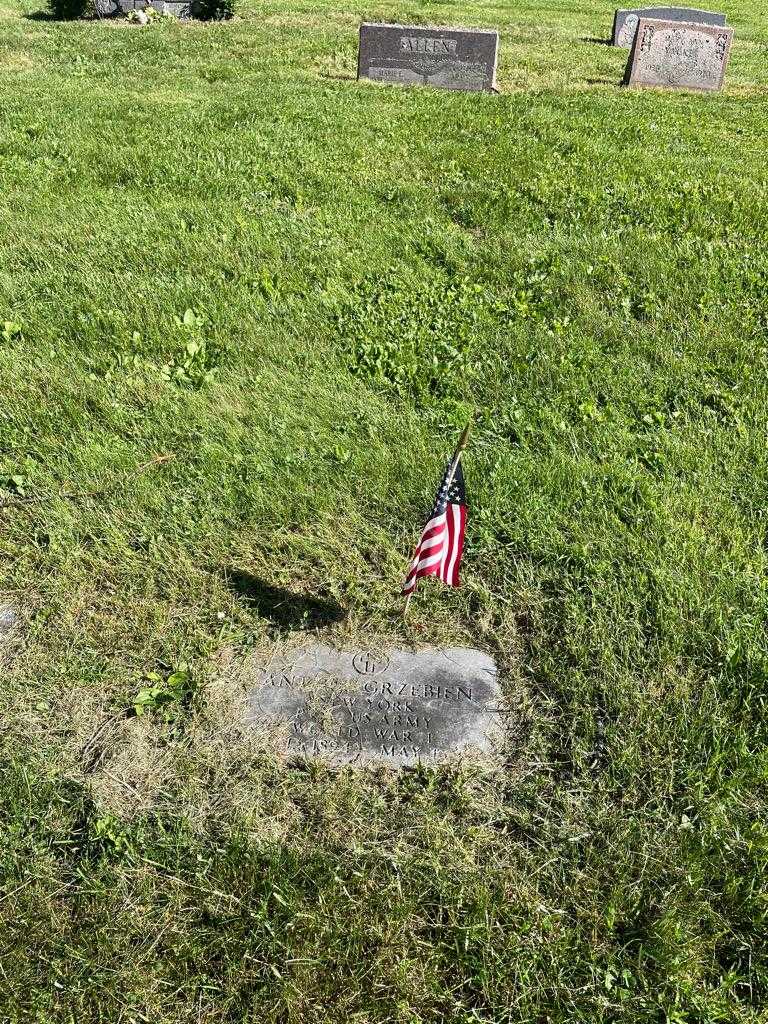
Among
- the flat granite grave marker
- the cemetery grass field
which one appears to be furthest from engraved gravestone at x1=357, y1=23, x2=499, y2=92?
the flat granite grave marker

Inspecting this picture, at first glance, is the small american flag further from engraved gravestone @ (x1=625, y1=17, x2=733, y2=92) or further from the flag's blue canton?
engraved gravestone @ (x1=625, y1=17, x2=733, y2=92)

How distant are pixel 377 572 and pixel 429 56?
10227 millimetres

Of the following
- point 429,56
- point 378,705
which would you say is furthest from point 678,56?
point 378,705

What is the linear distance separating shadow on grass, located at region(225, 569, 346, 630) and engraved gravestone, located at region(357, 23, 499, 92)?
10286mm

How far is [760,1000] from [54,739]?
2.49 m

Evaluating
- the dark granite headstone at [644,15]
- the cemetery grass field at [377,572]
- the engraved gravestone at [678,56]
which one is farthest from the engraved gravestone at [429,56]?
the dark granite headstone at [644,15]

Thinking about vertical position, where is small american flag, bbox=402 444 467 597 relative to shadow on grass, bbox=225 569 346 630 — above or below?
above

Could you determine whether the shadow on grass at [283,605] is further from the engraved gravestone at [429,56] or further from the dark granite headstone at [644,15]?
the dark granite headstone at [644,15]

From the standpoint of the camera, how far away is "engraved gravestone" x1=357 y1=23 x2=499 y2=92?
36.4 feet

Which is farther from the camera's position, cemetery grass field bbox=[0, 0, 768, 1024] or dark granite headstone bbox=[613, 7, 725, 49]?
dark granite headstone bbox=[613, 7, 725, 49]

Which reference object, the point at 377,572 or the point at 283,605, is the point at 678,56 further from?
the point at 283,605

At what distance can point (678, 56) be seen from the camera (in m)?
12.2

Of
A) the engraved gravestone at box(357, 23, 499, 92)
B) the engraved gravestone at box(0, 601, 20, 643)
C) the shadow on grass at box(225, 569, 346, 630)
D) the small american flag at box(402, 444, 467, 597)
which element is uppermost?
the engraved gravestone at box(357, 23, 499, 92)

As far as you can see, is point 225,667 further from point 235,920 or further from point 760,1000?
point 760,1000
